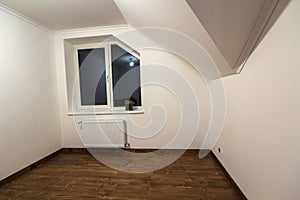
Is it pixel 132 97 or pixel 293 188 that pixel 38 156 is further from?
pixel 293 188

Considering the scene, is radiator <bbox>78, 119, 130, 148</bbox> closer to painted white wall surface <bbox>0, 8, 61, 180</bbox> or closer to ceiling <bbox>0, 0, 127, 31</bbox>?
painted white wall surface <bbox>0, 8, 61, 180</bbox>

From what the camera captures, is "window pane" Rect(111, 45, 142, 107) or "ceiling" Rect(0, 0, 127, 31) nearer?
"ceiling" Rect(0, 0, 127, 31)

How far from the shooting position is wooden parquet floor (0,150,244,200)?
198 centimetres

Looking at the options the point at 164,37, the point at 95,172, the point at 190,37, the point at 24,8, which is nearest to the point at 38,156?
the point at 95,172

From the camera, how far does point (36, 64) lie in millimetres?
2883

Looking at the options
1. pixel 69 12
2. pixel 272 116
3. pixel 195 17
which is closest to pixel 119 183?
pixel 272 116

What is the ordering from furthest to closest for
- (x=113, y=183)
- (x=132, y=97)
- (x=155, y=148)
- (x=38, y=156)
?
(x=132, y=97) < (x=155, y=148) < (x=38, y=156) < (x=113, y=183)

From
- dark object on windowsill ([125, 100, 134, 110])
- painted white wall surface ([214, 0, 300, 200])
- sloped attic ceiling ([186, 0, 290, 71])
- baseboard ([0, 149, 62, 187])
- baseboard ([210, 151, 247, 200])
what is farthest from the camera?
dark object on windowsill ([125, 100, 134, 110])

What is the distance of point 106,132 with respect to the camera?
3357 millimetres

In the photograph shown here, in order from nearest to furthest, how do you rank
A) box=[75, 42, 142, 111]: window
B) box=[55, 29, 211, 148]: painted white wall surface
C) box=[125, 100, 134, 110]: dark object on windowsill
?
box=[55, 29, 211, 148]: painted white wall surface → box=[125, 100, 134, 110]: dark object on windowsill → box=[75, 42, 142, 111]: window

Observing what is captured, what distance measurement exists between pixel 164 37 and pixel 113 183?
198cm

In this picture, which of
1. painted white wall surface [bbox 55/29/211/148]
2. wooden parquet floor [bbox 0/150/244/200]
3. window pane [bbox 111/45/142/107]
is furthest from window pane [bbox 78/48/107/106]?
wooden parquet floor [bbox 0/150/244/200]

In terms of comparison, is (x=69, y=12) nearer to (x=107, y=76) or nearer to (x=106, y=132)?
(x=107, y=76)

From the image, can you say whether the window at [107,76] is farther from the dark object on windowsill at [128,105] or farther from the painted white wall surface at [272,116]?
the painted white wall surface at [272,116]
